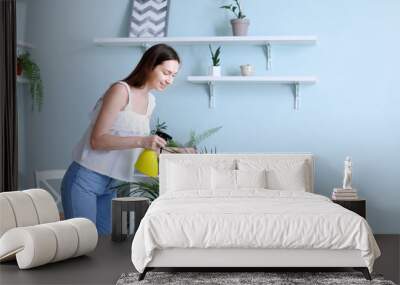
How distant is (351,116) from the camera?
22.2ft

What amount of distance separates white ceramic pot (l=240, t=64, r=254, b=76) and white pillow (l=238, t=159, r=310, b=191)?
83 centimetres

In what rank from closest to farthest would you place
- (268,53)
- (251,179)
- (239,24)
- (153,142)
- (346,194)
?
(251,179) → (346,194) → (153,142) → (239,24) → (268,53)

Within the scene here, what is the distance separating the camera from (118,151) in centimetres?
646

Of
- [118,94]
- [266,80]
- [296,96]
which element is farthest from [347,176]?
[118,94]

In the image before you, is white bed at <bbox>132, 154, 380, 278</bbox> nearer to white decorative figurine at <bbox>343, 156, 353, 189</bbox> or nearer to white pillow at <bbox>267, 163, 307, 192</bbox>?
white pillow at <bbox>267, 163, 307, 192</bbox>

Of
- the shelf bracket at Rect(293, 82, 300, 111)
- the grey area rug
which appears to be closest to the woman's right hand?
the shelf bracket at Rect(293, 82, 300, 111)

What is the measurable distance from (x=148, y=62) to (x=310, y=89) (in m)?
1.57

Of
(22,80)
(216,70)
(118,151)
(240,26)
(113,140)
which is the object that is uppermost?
(240,26)

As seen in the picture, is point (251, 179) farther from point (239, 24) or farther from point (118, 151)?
point (239, 24)

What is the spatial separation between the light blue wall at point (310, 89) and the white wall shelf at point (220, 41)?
0.27 feet

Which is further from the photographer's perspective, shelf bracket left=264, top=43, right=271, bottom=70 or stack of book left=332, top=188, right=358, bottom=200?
shelf bracket left=264, top=43, right=271, bottom=70

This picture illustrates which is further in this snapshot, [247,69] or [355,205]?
[247,69]

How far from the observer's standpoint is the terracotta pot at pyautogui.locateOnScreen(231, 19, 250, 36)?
259 inches

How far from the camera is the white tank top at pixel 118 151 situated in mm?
6203
